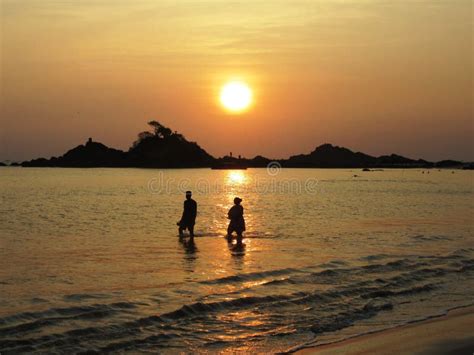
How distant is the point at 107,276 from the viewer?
1677 centimetres

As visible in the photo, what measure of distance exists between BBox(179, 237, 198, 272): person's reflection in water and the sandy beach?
7.98 m

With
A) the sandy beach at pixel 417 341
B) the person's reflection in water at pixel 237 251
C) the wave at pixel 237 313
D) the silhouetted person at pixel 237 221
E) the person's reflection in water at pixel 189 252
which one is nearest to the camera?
the sandy beach at pixel 417 341

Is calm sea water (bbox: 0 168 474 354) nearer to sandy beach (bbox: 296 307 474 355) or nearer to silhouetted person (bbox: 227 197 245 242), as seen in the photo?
sandy beach (bbox: 296 307 474 355)

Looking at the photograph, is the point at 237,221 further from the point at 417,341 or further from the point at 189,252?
the point at 417,341

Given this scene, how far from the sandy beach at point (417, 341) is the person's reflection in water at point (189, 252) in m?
7.98

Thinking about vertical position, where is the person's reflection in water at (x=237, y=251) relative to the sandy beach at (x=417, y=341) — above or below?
below

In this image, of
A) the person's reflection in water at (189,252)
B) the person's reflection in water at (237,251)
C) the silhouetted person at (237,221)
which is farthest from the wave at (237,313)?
the silhouetted person at (237,221)

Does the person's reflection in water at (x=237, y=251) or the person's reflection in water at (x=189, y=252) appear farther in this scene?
the person's reflection in water at (x=237, y=251)

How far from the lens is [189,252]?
70.7 ft

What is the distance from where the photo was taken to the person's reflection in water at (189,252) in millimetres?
18484

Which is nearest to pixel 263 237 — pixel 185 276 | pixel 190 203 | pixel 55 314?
pixel 190 203

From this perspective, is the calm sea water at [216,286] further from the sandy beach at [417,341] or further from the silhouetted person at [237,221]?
the silhouetted person at [237,221]

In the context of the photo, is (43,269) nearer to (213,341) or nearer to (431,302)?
(213,341)

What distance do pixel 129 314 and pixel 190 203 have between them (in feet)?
39.7
